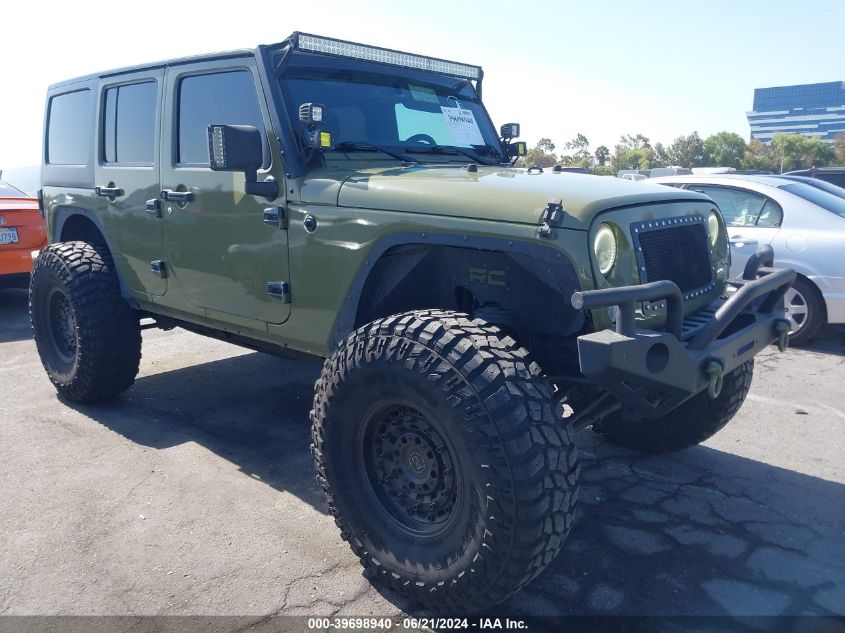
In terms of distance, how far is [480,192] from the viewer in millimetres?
2822

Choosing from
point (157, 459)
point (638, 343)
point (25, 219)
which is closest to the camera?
point (638, 343)

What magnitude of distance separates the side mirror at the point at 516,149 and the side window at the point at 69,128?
9.32 ft

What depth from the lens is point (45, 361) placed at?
5145 mm

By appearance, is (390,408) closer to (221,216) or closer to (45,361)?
(221,216)

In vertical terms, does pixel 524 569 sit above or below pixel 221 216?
below

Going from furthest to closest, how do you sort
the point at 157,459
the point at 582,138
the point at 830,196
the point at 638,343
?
1. the point at 582,138
2. the point at 830,196
3. the point at 157,459
4. the point at 638,343

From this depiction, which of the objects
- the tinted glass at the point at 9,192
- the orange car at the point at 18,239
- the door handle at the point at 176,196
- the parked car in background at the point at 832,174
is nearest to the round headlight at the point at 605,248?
the door handle at the point at 176,196

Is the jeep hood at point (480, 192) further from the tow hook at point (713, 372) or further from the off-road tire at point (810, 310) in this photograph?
the off-road tire at point (810, 310)

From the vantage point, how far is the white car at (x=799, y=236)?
6398 mm

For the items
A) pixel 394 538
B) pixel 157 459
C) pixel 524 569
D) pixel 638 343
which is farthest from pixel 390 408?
pixel 157 459

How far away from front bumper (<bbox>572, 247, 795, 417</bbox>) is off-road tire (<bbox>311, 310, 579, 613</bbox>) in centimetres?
26

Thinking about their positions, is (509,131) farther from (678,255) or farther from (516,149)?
(678,255)

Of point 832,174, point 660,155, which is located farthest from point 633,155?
point 832,174

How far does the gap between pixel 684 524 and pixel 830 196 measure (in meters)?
5.08
